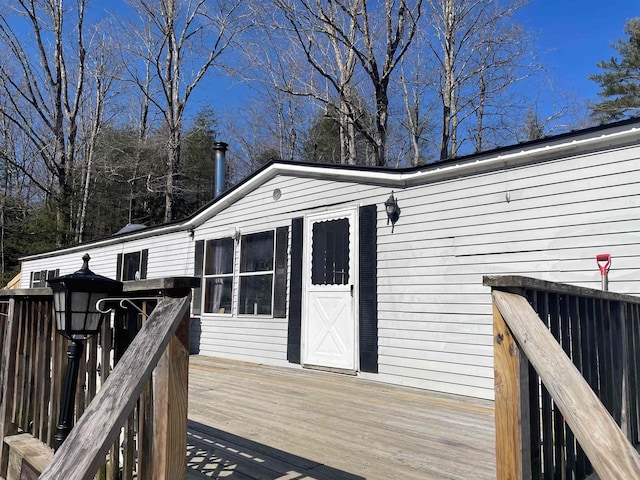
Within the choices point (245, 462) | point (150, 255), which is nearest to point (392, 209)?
point (245, 462)

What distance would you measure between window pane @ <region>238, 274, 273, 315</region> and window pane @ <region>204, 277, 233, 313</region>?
0.35m

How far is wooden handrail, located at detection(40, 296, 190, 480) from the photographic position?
3.80 feet

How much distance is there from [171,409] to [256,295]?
5375 mm

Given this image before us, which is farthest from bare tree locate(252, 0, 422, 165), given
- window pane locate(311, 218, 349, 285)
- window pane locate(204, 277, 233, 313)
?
window pane locate(311, 218, 349, 285)

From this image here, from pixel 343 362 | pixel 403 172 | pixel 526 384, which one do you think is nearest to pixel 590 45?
pixel 403 172

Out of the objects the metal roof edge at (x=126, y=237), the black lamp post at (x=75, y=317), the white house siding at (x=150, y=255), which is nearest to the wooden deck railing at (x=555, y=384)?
the black lamp post at (x=75, y=317)

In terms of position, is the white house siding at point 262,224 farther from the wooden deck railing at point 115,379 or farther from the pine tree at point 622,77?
the pine tree at point 622,77

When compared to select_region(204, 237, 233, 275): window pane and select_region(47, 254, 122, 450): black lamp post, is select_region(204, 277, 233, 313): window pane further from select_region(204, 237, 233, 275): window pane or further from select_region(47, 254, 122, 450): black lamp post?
select_region(47, 254, 122, 450): black lamp post

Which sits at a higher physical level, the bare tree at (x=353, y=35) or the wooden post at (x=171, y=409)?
the bare tree at (x=353, y=35)

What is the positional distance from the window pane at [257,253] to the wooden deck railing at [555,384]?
15.9 ft

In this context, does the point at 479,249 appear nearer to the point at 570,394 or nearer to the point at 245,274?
the point at 570,394

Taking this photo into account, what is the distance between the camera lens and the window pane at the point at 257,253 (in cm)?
672

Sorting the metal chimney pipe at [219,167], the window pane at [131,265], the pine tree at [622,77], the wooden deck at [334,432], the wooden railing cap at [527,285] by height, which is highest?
the pine tree at [622,77]

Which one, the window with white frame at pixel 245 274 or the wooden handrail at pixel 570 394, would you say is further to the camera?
the window with white frame at pixel 245 274
